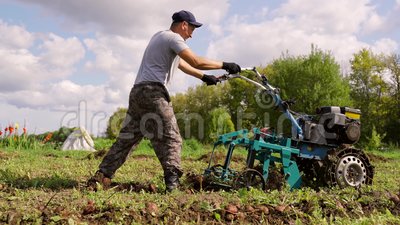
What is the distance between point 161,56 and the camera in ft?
17.6

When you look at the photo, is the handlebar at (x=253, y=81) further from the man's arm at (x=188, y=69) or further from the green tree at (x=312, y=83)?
the green tree at (x=312, y=83)

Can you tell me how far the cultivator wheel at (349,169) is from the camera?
241 inches

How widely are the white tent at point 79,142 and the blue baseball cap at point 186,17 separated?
9.94 m

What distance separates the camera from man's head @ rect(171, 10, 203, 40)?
17.9ft

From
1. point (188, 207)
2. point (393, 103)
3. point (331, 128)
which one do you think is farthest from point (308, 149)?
point (393, 103)

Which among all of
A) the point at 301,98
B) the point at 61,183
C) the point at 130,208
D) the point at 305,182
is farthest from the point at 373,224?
the point at 301,98

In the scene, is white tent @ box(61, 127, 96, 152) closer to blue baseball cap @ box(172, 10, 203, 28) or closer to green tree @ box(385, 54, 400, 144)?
blue baseball cap @ box(172, 10, 203, 28)

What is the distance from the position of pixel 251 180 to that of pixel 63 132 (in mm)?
12593

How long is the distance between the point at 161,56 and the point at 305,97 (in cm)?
1990

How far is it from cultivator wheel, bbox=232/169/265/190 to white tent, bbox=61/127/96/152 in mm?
9832

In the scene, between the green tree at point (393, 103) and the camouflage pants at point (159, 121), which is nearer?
the camouflage pants at point (159, 121)

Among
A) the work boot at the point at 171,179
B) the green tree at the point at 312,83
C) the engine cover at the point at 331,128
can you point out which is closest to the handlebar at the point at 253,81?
the engine cover at the point at 331,128

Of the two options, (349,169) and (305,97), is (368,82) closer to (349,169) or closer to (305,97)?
(305,97)

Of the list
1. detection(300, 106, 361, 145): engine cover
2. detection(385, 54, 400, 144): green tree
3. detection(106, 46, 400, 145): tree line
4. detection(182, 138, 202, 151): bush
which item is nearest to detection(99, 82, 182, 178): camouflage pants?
detection(300, 106, 361, 145): engine cover
